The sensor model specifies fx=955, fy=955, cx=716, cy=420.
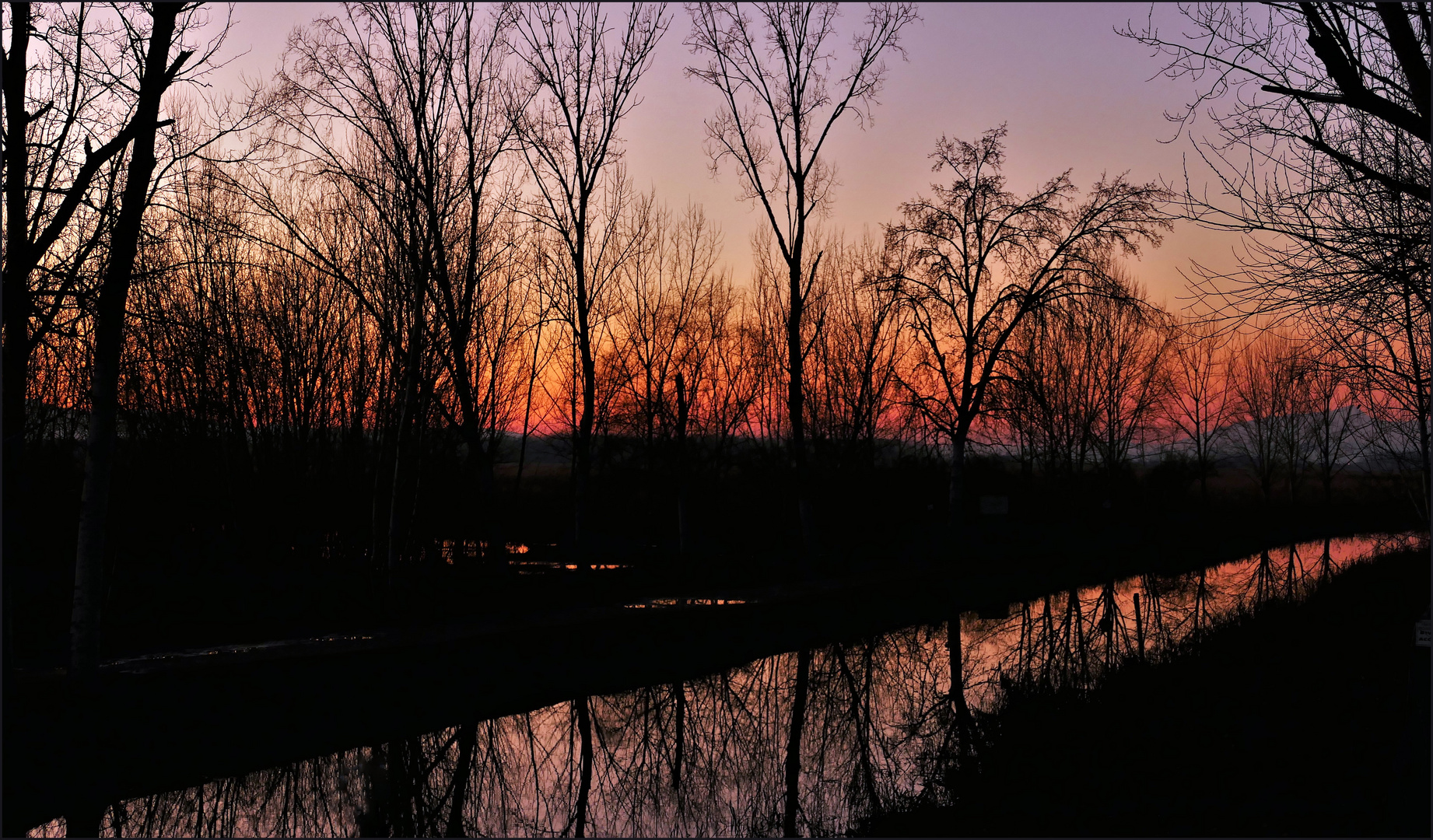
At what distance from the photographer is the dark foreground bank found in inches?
256

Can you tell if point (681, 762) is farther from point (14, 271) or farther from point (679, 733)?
point (14, 271)

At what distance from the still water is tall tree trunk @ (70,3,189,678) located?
273 centimetres

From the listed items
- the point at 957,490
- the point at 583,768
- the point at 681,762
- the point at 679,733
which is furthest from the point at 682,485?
the point at 583,768

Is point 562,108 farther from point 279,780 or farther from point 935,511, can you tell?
point 935,511

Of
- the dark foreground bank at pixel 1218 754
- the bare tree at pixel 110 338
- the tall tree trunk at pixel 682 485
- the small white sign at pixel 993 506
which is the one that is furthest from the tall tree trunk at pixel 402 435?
the small white sign at pixel 993 506

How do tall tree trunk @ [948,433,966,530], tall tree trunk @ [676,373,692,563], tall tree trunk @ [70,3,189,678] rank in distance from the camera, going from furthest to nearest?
tall tree trunk @ [948,433,966,530]
tall tree trunk @ [676,373,692,563]
tall tree trunk @ [70,3,189,678]

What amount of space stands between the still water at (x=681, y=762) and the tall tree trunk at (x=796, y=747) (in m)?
0.02

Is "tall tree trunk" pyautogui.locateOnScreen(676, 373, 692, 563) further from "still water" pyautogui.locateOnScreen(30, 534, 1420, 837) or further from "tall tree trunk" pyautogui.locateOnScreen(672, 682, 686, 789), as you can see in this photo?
"tall tree trunk" pyautogui.locateOnScreen(672, 682, 686, 789)

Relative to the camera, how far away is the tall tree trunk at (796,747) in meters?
6.87

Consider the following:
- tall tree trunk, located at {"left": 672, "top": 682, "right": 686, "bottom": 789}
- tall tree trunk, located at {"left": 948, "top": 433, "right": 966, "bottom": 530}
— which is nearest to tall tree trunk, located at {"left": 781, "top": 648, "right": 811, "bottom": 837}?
tall tree trunk, located at {"left": 672, "top": 682, "right": 686, "bottom": 789}

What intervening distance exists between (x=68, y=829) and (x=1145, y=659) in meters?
11.8

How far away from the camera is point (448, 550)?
27922 mm

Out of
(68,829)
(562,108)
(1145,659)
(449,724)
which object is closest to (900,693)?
(1145,659)

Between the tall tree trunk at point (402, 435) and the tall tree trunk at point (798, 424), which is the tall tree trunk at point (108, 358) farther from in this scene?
the tall tree trunk at point (798, 424)
